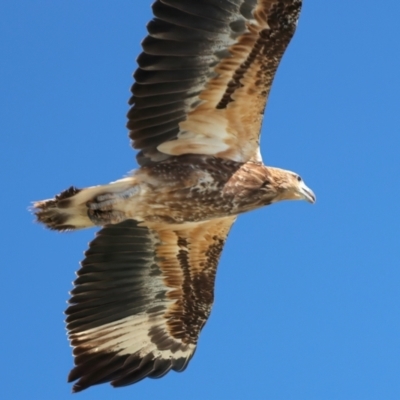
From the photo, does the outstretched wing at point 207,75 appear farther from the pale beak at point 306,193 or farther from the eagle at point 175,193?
the pale beak at point 306,193

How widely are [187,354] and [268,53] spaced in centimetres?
389

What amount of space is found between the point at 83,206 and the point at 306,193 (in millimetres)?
2556

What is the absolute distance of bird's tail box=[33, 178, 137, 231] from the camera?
10.1 metres

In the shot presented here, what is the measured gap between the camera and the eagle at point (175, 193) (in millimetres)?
9609

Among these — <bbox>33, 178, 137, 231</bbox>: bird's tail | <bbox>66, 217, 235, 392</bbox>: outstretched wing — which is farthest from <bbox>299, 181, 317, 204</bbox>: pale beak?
<bbox>33, 178, 137, 231</bbox>: bird's tail

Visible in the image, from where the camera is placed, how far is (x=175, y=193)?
10.3 meters

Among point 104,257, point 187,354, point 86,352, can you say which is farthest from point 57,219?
point 187,354

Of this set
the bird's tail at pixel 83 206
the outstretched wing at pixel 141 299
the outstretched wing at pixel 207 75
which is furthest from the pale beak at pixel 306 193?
the bird's tail at pixel 83 206

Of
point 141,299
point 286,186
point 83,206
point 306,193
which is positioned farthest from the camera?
point 141,299

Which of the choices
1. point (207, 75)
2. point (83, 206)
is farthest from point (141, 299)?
point (207, 75)

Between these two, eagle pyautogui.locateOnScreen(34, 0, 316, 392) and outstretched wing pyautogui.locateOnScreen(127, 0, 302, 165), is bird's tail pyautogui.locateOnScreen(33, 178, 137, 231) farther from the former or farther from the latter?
outstretched wing pyautogui.locateOnScreen(127, 0, 302, 165)

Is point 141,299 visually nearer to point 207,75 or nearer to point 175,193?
point 175,193

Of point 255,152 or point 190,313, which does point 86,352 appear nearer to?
point 190,313

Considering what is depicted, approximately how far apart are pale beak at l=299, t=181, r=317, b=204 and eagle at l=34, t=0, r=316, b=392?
0.01 meters
